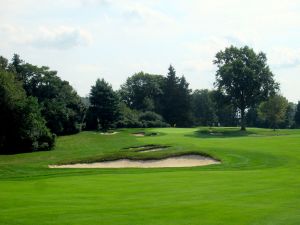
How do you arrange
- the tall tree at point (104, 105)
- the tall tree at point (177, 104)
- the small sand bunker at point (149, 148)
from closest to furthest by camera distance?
the small sand bunker at point (149, 148) → the tall tree at point (104, 105) → the tall tree at point (177, 104)

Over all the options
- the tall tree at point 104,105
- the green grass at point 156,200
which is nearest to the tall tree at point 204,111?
the tall tree at point 104,105

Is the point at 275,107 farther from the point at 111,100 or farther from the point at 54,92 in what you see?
the point at 54,92

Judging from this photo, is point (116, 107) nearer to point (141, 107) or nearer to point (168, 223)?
point (141, 107)

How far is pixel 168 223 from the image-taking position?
1172 centimetres

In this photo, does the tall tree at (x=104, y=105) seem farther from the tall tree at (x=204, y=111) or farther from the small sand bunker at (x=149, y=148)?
the tall tree at (x=204, y=111)

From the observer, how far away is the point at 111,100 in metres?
78.7

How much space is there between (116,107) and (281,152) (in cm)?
4521

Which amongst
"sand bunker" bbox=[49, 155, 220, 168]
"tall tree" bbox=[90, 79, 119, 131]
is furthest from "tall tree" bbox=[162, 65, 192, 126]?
"sand bunker" bbox=[49, 155, 220, 168]

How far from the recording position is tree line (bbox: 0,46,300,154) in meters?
43.9

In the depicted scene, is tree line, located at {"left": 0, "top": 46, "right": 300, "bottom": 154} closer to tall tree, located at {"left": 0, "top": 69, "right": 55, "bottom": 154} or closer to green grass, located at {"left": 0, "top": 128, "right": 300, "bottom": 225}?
tall tree, located at {"left": 0, "top": 69, "right": 55, "bottom": 154}

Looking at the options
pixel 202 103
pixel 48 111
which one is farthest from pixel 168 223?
pixel 202 103

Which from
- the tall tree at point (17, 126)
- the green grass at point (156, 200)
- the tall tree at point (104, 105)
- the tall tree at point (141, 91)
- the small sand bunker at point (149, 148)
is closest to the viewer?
the green grass at point (156, 200)

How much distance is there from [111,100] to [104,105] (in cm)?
150

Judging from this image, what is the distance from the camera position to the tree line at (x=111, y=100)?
1727 inches
